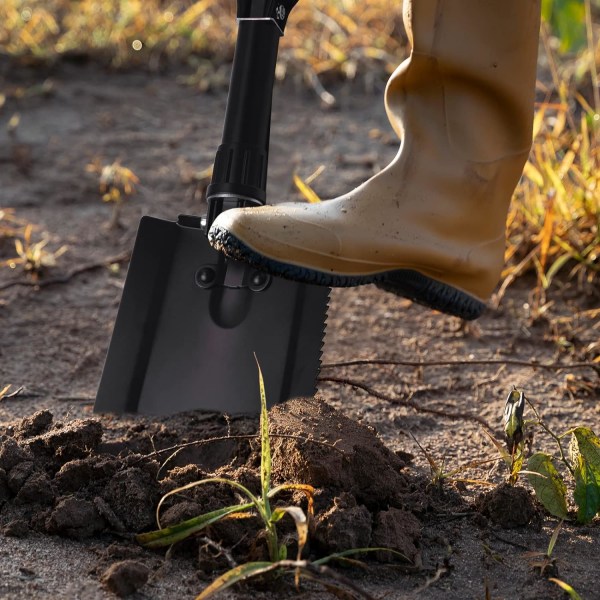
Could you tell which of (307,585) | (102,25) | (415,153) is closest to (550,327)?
(415,153)

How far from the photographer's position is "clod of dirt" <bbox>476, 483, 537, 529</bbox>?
1.61 meters

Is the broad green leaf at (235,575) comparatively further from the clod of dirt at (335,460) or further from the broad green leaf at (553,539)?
the broad green leaf at (553,539)

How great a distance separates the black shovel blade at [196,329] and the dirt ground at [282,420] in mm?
83

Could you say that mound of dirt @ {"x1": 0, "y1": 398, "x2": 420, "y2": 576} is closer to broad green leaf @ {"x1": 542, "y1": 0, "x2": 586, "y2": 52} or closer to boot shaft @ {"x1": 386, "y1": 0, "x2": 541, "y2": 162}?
boot shaft @ {"x1": 386, "y1": 0, "x2": 541, "y2": 162}

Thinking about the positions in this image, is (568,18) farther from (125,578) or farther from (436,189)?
(125,578)

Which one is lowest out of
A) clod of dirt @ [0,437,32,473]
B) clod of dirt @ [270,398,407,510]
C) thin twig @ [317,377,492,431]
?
clod of dirt @ [0,437,32,473]

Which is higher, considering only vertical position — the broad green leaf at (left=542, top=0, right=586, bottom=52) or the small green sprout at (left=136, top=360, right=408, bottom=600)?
the broad green leaf at (left=542, top=0, right=586, bottom=52)

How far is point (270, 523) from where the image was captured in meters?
1.36

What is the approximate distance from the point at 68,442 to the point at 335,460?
473 millimetres

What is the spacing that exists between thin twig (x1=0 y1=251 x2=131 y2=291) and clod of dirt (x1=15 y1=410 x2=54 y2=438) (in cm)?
86

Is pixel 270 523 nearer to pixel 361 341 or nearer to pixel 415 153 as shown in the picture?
pixel 415 153

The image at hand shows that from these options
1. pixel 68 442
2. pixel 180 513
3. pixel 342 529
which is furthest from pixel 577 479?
pixel 68 442

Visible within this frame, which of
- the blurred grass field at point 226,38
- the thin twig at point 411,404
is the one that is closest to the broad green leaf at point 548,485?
the thin twig at point 411,404

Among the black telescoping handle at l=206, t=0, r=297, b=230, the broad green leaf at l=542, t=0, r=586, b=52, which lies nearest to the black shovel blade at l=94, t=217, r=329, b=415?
the black telescoping handle at l=206, t=0, r=297, b=230
